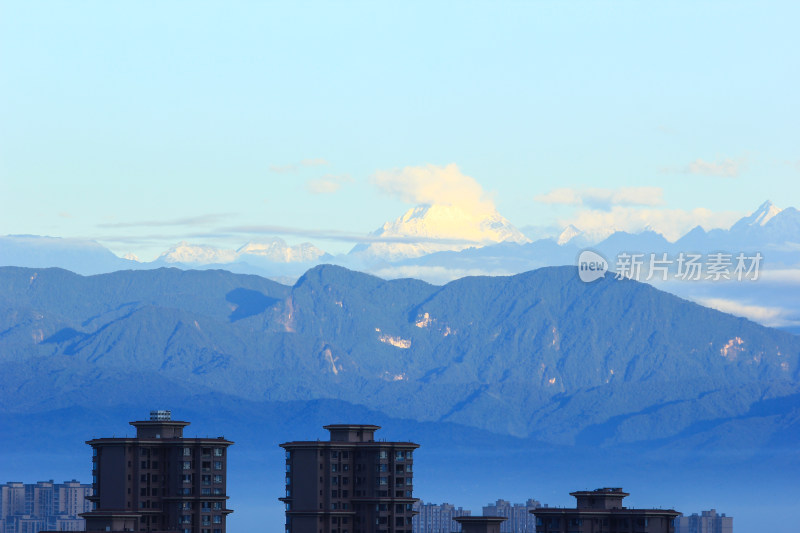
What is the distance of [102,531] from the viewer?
199875mm
